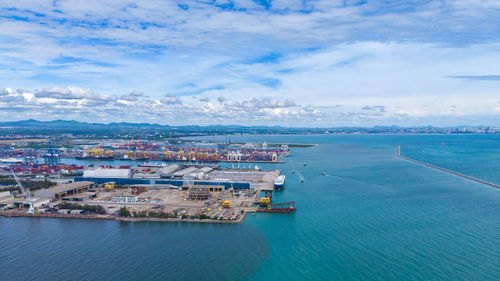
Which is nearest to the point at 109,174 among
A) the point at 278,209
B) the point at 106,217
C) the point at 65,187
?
the point at 65,187

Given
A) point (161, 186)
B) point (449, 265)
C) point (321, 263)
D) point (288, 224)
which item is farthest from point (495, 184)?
point (161, 186)

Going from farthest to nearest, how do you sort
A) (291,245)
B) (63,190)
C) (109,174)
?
(109,174)
(63,190)
(291,245)

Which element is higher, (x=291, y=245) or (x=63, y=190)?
(x=63, y=190)

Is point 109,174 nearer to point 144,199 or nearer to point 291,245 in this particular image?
point 144,199

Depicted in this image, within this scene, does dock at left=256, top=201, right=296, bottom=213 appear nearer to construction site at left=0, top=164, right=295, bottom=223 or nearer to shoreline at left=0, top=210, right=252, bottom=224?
construction site at left=0, top=164, right=295, bottom=223

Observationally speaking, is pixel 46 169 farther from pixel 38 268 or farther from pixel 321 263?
pixel 321 263

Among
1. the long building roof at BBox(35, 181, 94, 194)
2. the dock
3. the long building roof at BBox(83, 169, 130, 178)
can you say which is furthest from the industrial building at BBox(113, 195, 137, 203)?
the dock
